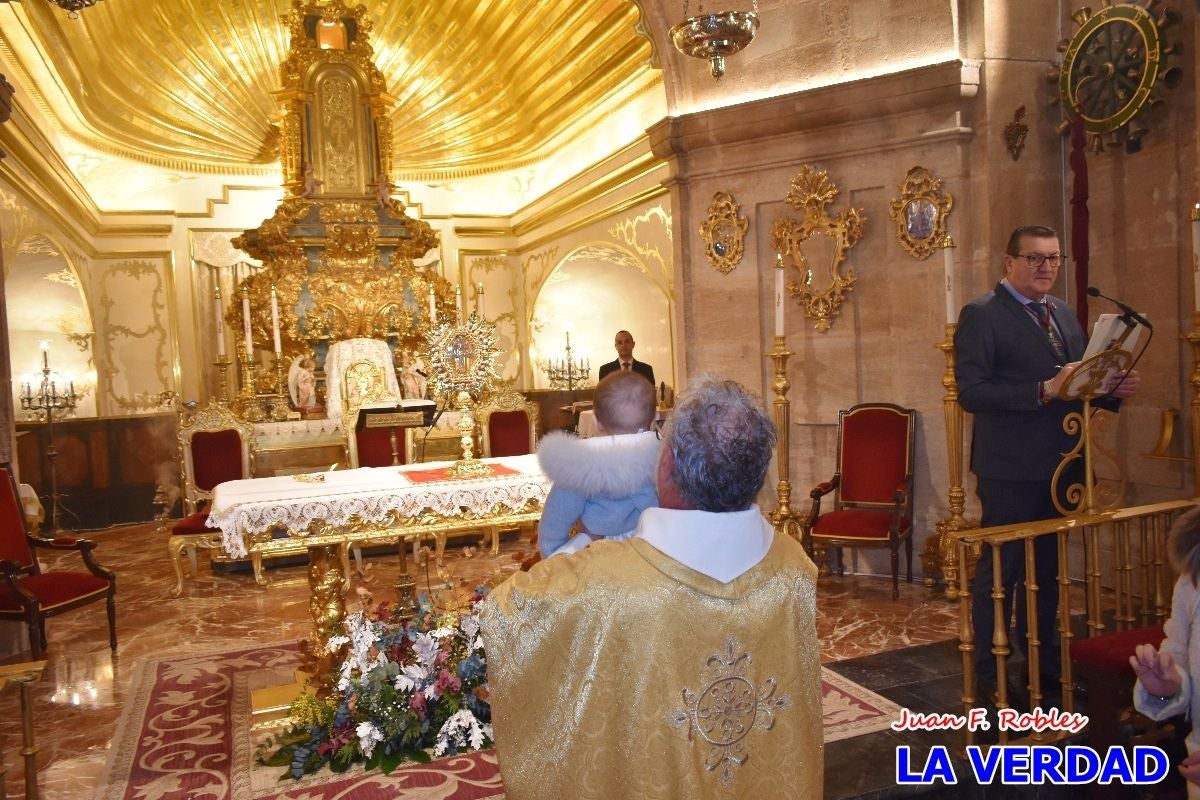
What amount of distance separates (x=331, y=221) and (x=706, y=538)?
10.7m

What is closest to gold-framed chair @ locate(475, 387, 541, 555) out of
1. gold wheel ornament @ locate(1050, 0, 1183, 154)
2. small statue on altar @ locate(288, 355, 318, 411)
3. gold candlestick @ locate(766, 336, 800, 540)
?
gold candlestick @ locate(766, 336, 800, 540)

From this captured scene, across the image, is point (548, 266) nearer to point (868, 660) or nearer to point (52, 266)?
point (52, 266)

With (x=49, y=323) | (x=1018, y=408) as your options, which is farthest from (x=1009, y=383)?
(x=49, y=323)

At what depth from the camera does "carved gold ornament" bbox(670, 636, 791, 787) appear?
6.23 feet

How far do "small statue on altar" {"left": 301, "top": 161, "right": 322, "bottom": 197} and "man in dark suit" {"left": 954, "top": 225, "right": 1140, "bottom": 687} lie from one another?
9.71m

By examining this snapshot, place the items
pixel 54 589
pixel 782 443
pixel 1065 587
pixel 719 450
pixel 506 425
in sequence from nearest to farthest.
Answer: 1. pixel 719 450
2. pixel 1065 587
3. pixel 54 589
4. pixel 782 443
5. pixel 506 425

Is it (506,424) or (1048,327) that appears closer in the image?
(1048,327)

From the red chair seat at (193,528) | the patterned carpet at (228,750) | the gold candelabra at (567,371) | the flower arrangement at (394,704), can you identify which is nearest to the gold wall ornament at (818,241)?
the patterned carpet at (228,750)

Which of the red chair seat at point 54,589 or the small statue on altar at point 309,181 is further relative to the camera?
the small statue on altar at point 309,181

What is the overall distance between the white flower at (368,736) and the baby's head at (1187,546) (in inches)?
111

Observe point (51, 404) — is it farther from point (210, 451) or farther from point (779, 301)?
point (779, 301)

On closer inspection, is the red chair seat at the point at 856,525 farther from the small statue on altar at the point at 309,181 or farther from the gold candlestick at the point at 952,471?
the small statue on altar at the point at 309,181

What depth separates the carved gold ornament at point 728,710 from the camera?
1900 mm

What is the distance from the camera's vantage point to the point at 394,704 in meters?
3.64
